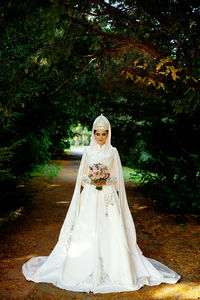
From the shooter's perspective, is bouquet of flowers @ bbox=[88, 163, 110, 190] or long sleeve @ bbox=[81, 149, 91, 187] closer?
bouquet of flowers @ bbox=[88, 163, 110, 190]

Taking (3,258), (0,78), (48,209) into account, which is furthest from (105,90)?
(3,258)

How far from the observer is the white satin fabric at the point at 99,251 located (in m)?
3.55

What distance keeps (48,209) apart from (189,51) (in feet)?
20.2

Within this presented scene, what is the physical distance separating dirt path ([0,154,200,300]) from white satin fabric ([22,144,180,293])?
14cm

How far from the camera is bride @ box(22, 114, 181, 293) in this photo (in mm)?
3559

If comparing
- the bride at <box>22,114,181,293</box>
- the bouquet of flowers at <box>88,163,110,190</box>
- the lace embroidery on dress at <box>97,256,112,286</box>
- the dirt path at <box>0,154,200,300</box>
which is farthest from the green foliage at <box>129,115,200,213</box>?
the lace embroidery on dress at <box>97,256,112,286</box>

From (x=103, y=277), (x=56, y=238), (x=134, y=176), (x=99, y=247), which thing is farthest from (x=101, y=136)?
(x=134, y=176)

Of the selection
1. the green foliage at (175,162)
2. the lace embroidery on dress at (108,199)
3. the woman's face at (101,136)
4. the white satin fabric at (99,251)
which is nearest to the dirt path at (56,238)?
the white satin fabric at (99,251)

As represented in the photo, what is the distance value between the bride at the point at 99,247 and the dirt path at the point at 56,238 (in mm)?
148

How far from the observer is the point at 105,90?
7516mm

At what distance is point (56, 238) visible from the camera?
18.4 feet

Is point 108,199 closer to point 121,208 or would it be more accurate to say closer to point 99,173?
point 121,208

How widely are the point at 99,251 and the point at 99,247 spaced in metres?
0.06

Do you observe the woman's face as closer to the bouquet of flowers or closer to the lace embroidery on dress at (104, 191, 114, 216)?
the bouquet of flowers
